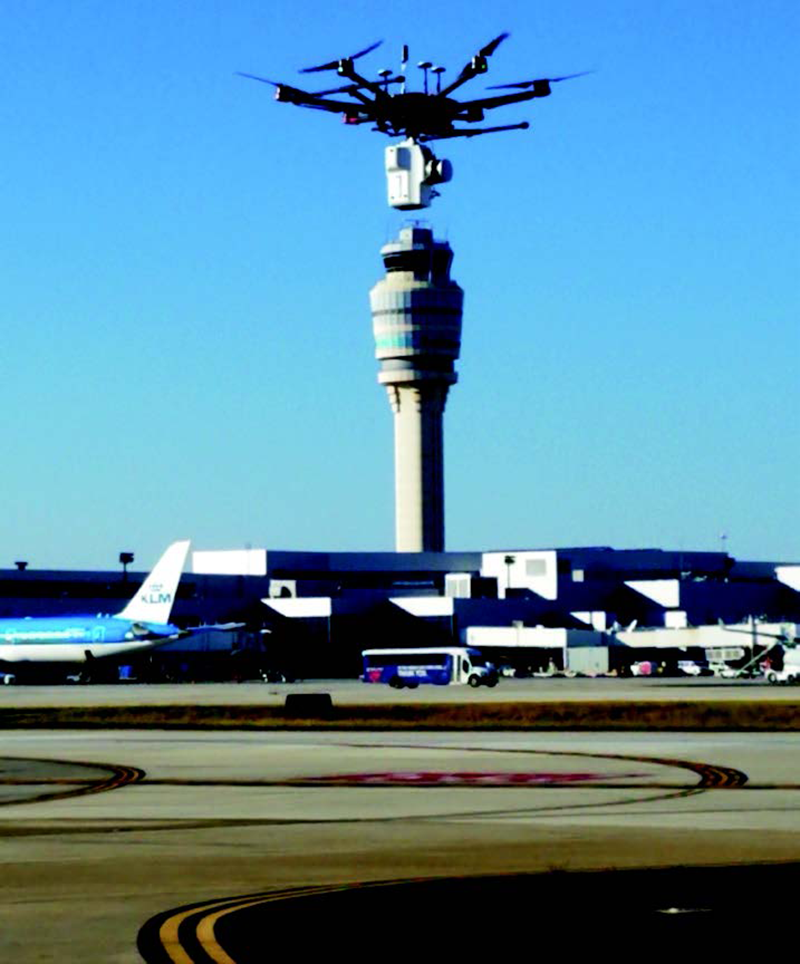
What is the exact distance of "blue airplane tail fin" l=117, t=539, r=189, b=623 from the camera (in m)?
162

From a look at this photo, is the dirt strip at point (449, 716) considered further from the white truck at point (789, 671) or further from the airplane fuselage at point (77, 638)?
the airplane fuselage at point (77, 638)

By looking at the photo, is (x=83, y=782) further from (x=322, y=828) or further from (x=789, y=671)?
(x=789, y=671)

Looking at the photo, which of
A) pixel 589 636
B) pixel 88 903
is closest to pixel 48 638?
pixel 589 636

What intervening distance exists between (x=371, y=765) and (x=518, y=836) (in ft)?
72.4

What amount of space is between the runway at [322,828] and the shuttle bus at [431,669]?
3672 inches

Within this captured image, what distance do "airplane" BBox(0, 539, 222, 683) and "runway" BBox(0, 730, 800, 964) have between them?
305ft

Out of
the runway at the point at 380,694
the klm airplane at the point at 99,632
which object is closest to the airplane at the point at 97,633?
the klm airplane at the point at 99,632

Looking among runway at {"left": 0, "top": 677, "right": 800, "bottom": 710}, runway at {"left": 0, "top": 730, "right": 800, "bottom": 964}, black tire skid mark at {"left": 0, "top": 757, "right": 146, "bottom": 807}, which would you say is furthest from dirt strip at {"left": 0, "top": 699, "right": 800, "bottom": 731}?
black tire skid mark at {"left": 0, "top": 757, "right": 146, "bottom": 807}

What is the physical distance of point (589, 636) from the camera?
196000 millimetres

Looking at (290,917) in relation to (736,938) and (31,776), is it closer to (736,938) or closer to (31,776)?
(736,938)

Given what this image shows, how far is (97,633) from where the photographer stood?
158500 mm

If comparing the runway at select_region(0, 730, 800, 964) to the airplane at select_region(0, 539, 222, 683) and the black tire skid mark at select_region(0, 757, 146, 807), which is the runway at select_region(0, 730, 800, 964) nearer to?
the black tire skid mark at select_region(0, 757, 146, 807)

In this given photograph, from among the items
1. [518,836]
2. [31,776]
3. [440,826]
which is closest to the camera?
[518,836]

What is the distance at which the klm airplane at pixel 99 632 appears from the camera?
15638cm
